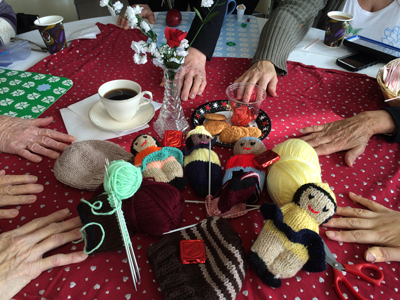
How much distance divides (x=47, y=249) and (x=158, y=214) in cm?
24

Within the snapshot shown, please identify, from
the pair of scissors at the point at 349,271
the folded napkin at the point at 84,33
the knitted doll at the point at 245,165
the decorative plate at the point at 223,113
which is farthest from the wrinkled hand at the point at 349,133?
the folded napkin at the point at 84,33

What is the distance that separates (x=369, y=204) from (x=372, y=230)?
0.08m

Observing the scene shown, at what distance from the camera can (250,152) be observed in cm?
72

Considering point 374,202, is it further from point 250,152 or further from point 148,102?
point 148,102

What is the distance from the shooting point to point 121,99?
0.84 meters

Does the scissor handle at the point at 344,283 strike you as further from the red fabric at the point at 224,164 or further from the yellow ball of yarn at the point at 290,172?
the yellow ball of yarn at the point at 290,172

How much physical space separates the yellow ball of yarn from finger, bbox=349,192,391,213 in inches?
4.9

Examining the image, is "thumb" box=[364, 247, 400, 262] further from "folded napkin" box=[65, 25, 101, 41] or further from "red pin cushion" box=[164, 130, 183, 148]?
"folded napkin" box=[65, 25, 101, 41]

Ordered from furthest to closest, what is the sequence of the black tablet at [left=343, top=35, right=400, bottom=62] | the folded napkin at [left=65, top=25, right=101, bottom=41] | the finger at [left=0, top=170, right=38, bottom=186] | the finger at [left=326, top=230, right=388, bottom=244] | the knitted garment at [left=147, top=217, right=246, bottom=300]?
the folded napkin at [left=65, top=25, right=101, bottom=41]
the black tablet at [left=343, top=35, right=400, bottom=62]
the finger at [left=0, top=170, right=38, bottom=186]
the finger at [left=326, top=230, right=388, bottom=244]
the knitted garment at [left=147, top=217, right=246, bottom=300]

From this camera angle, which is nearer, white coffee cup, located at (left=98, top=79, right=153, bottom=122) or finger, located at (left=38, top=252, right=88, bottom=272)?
finger, located at (left=38, top=252, right=88, bottom=272)

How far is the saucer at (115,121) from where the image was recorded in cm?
85

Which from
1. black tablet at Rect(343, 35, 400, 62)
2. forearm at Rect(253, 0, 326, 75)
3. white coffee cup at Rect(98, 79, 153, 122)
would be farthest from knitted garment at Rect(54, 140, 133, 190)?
black tablet at Rect(343, 35, 400, 62)

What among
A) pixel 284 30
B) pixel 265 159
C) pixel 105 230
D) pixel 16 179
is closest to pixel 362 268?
pixel 265 159

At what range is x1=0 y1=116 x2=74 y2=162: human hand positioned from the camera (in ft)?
2.55
